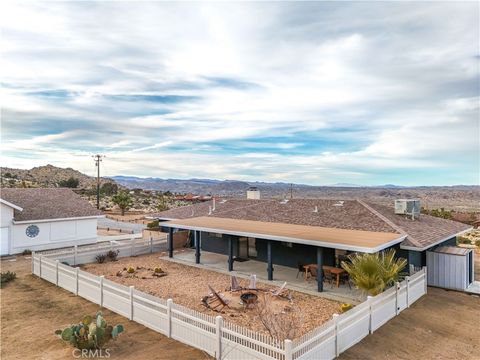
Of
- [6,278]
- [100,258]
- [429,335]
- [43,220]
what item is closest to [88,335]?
[429,335]

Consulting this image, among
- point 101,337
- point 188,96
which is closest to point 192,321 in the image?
point 101,337

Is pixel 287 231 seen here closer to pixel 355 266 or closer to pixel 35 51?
pixel 355 266

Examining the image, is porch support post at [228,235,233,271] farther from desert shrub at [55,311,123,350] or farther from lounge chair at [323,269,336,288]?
desert shrub at [55,311,123,350]

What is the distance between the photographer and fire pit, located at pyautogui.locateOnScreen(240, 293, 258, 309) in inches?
542

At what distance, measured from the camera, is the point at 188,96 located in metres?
32.5

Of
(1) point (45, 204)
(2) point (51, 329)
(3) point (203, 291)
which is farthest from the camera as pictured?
(1) point (45, 204)

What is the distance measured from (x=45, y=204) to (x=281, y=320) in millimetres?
24253

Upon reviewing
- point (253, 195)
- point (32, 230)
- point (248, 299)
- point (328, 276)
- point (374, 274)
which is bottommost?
point (248, 299)

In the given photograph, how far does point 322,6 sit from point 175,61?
10.0 meters

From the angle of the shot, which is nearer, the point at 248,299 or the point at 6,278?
the point at 248,299

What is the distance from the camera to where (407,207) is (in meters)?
20.0

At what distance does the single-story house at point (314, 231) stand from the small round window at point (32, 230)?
10316 millimetres

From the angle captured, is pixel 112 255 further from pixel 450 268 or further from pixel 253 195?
pixel 450 268

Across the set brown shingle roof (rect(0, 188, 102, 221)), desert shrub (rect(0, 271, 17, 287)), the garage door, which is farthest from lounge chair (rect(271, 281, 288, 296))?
the garage door
